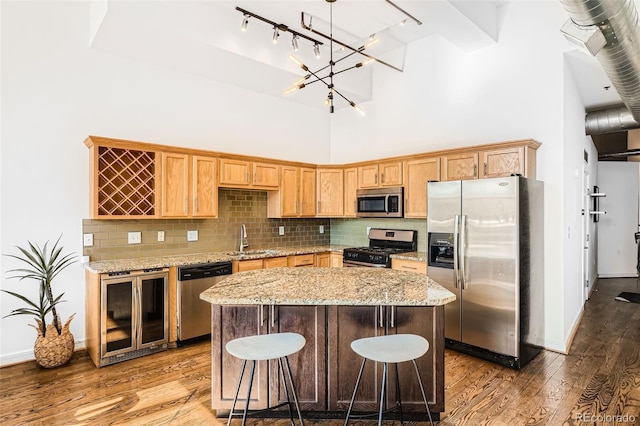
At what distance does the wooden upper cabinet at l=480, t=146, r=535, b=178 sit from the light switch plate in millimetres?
3876

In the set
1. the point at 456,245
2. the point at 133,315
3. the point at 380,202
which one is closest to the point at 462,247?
the point at 456,245

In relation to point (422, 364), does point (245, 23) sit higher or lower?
higher

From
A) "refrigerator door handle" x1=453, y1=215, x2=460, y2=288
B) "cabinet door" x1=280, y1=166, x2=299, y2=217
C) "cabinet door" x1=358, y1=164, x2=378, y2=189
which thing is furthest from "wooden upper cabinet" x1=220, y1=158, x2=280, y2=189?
"refrigerator door handle" x1=453, y1=215, x2=460, y2=288

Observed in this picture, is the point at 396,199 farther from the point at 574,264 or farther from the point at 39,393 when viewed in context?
the point at 39,393

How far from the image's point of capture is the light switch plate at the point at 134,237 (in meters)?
4.14

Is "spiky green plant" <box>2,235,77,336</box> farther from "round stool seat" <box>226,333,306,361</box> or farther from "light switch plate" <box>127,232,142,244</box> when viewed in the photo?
"round stool seat" <box>226,333,306,361</box>

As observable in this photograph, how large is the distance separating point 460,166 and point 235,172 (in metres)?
2.71

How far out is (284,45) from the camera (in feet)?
14.9

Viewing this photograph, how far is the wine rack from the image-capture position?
3.84 m

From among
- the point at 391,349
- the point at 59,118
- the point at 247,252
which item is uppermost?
the point at 59,118

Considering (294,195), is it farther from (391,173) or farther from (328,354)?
(328,354)

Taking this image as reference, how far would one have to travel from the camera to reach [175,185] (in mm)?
4168

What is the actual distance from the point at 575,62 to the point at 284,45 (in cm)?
323

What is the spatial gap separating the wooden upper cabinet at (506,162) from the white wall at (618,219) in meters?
5.64
